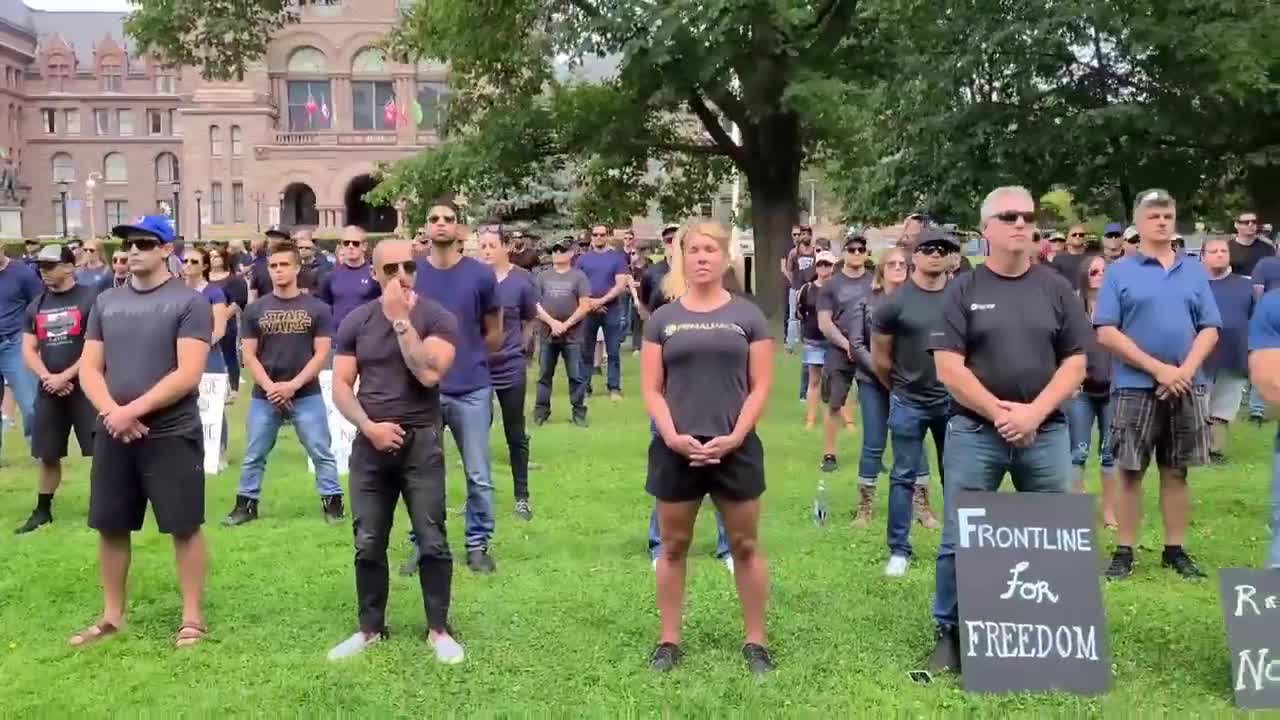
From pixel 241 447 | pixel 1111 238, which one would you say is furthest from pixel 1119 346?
pixel 241 447

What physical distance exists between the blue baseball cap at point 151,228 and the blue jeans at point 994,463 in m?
3.85

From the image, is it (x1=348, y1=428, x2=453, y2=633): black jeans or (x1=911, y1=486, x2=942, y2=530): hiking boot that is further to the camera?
(x1=911, y1=486, x2=942, y2=530): hiking boot

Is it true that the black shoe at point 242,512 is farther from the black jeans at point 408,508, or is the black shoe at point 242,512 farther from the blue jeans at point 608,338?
the blue jeans at point 608,338

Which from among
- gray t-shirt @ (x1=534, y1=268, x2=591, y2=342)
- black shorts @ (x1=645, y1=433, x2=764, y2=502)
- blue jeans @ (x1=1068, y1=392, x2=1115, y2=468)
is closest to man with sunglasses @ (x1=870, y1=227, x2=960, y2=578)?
blue jeans @ (x1=1068, y1=392, x2=1115, y2=468)

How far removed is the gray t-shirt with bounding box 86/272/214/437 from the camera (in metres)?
5.63

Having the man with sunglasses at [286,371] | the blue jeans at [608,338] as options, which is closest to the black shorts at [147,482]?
the man with sunglasses at [286,371]

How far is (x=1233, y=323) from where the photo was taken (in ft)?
34.8

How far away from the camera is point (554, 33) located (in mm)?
19281

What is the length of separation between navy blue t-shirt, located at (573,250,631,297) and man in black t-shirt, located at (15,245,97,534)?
6649mm

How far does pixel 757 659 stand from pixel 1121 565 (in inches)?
102

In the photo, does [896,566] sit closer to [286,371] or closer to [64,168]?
[286,371]

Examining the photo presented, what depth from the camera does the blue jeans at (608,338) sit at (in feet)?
46.1

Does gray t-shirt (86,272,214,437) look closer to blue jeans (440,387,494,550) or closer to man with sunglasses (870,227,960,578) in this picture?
blue jeans (440,387,494,550)

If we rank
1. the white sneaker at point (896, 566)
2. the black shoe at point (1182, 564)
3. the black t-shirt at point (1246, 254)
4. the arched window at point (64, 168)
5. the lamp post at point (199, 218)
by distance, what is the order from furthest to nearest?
the arched window at point (64, 168) < the lamp post at point (199, 218) < the black t-shirt at point (1246, 254) < the white sneaker at point (896, 566) < the black shoe at point (1182, 564)
